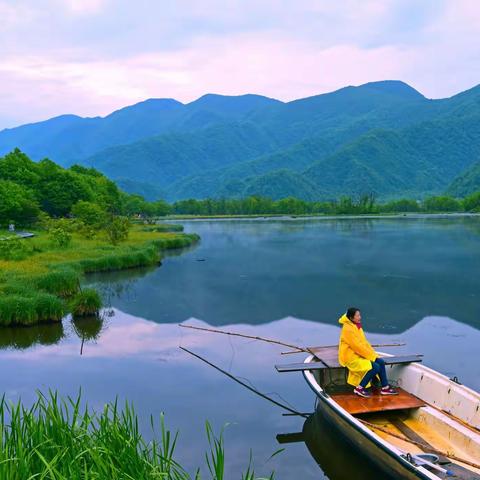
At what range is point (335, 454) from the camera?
42.0 feet

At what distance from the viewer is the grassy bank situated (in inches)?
964

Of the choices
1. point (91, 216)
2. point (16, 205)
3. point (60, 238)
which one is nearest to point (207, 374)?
point (60, 238)

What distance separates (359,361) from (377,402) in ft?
3.60

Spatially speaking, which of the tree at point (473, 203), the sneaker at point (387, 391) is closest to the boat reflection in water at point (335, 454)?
the sneaker at point (387, 391)

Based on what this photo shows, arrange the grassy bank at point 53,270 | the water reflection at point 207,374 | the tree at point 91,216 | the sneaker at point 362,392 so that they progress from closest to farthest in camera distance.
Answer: the water reflection at point 207,374
the sneaker at point 362,392
the grassy bank at point 53,270
the tree at point 91,216

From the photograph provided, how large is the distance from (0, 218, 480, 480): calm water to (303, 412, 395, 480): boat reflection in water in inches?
1.7

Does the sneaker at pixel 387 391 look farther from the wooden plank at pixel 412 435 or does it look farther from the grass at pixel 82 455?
the grass at pixel 82 455

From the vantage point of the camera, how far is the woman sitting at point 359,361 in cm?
1353

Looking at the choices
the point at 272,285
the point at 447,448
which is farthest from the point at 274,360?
the point at 272,285

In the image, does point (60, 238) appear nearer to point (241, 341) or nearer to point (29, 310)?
point (29, 310)

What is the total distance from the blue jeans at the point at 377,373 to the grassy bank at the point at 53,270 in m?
16.1

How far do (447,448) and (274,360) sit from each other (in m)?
8.95

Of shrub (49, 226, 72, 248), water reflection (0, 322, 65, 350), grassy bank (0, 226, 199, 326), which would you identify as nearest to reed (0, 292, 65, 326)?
grassy bank (0, 226, 199, 326)

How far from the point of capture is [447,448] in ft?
37.4
